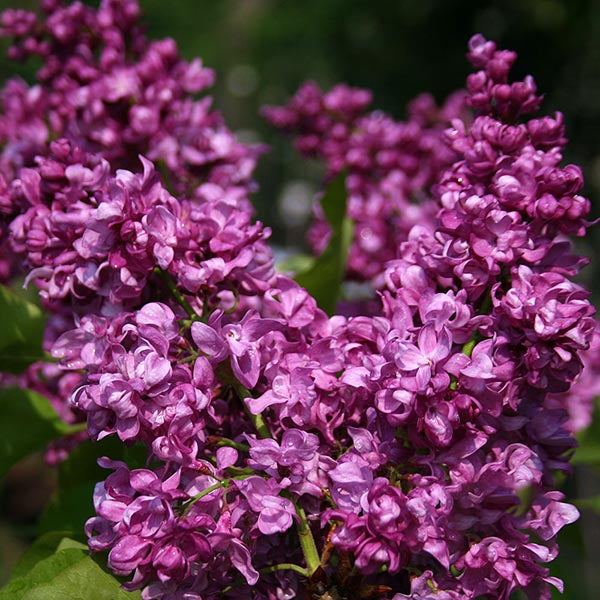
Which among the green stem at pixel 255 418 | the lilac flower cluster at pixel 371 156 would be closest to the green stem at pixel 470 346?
the green stem at pixel 255 418

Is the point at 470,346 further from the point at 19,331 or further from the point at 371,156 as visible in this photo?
the point at 371,156

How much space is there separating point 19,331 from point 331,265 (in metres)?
0.30

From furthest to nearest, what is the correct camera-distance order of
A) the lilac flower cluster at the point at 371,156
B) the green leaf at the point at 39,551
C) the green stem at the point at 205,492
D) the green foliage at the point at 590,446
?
1. the lilac flower cluster at the point at 371,156
2. the green foliage at the point at 590,446
3. the green leaf at the point at 39,551
4. the green stem at the point at 205,492

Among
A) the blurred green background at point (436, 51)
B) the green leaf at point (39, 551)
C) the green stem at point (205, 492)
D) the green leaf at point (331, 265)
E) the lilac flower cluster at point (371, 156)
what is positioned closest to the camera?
Answer: the green stem at point (205, 492)

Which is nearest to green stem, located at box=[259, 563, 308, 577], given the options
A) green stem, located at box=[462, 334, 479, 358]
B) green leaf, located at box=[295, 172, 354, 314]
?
green stem, located at box=[462, 334, 479, 358]

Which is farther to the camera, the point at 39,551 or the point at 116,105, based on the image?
the point at 116,105

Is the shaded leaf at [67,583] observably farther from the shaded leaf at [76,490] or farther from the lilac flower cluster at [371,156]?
the lilac flower cluster at [371,156]

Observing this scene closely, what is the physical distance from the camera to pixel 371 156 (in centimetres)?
119

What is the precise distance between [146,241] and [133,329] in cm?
6

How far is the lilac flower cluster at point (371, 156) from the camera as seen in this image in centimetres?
111

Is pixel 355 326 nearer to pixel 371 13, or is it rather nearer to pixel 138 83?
pixel 138 83

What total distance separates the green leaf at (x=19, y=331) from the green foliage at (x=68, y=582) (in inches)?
Result: 8.7

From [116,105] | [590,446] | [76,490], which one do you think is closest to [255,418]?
[76,490]

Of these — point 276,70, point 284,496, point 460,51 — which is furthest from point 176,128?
point 276,70
